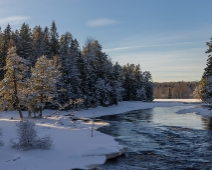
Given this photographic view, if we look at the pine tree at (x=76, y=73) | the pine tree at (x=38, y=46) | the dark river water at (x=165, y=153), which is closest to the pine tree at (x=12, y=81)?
the dark river water at (x=165, y=153)

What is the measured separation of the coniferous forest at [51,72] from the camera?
3572 centimetres

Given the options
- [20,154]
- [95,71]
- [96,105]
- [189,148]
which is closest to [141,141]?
[189,148]

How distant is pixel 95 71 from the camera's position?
6644cm

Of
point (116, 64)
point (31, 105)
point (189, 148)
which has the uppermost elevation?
point (116, 64)

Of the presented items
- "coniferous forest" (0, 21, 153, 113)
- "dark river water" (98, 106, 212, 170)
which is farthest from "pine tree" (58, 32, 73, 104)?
"dark river water" (98, 106, 212, 170)

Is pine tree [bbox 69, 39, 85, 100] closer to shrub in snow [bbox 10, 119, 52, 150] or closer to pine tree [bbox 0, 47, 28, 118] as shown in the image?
pine tree [bbox 0, 47, 28, 118]

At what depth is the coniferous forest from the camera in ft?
117

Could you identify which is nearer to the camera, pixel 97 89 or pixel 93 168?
pixel 93 168

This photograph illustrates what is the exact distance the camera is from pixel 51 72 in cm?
3919

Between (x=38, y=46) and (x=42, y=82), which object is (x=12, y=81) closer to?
(x=42, y=82)

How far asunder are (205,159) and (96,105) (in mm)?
A: 45534

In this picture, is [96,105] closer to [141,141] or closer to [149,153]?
[141,141]

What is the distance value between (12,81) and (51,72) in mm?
5850

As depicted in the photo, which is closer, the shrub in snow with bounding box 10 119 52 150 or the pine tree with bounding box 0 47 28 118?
the shrub in snow with bounding box 10 119 52 150
